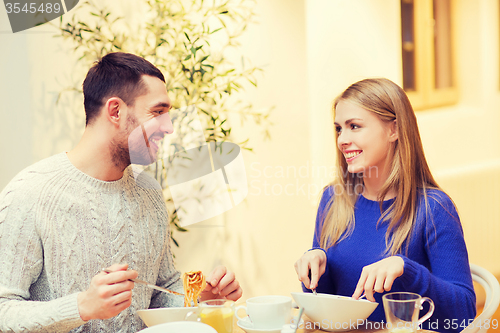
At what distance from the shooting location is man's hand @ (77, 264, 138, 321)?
1.07 m

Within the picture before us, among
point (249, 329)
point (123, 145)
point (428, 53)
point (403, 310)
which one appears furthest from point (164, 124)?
point (428, 53)

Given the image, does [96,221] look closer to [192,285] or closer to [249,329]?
[192,285]

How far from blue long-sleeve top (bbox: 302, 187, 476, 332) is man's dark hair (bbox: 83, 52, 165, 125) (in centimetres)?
76

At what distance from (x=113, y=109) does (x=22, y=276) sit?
1.66 ft

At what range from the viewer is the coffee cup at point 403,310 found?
989mm

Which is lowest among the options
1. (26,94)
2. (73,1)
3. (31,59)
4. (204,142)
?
(204,142)

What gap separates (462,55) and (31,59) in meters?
2.89

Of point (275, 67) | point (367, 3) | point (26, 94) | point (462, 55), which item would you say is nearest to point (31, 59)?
point (26, 94)

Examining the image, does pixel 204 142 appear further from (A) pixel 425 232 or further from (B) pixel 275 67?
(A) pixel 425 232

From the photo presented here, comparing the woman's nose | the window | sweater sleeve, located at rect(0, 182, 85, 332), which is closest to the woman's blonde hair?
the woman's nose

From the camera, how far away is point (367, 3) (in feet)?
9.72

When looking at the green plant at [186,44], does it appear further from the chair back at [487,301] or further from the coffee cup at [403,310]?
the coffee cup at [403,310]

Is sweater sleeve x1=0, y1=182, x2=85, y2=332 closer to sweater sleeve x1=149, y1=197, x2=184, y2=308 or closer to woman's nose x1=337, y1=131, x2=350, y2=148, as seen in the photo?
sweater sleeve x1=149, y1=197, x2=184, y2=308

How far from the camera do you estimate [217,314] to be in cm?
106
